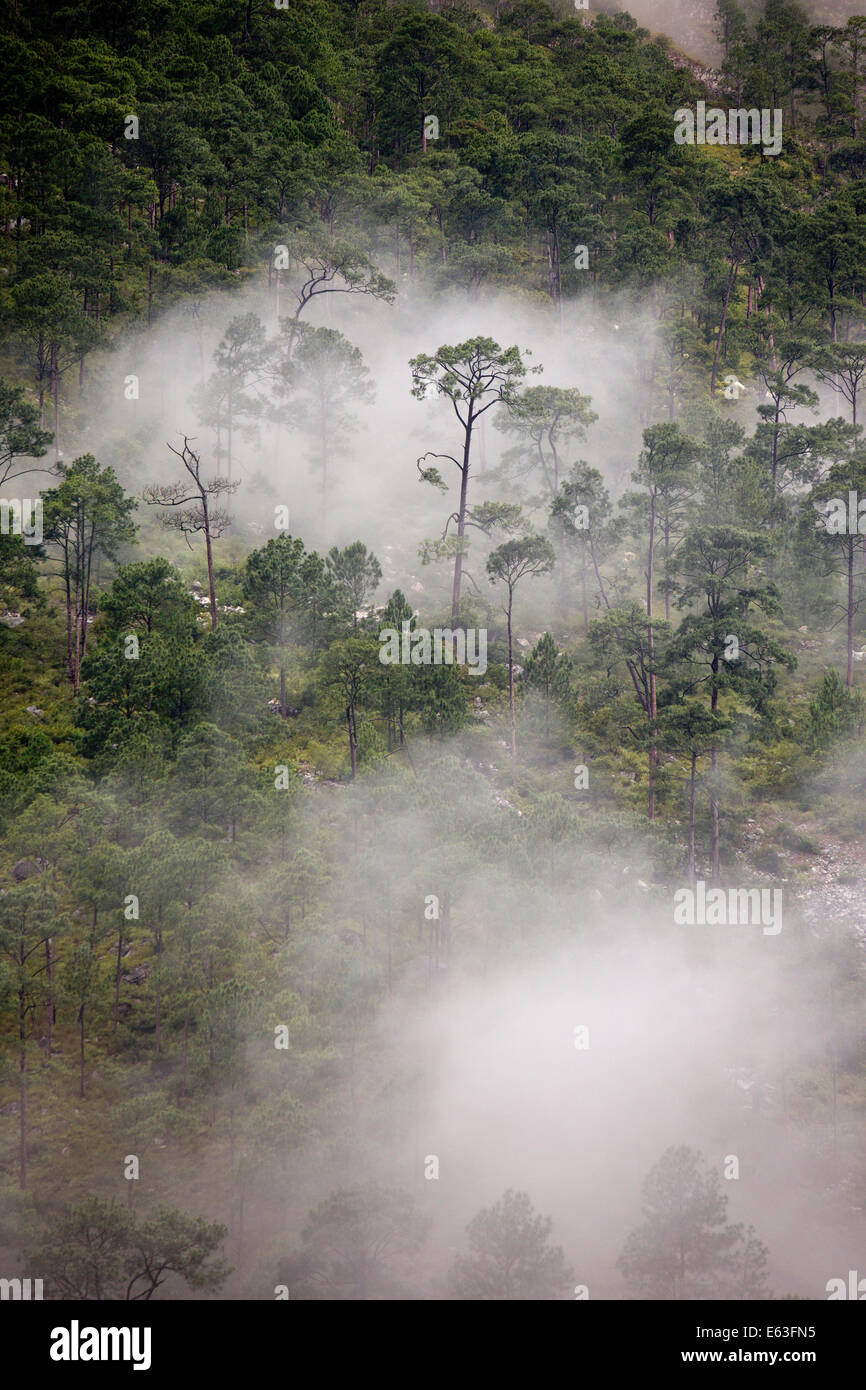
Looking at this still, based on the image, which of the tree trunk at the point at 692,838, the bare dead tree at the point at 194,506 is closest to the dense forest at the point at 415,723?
the tree trunk at the point at 692,838

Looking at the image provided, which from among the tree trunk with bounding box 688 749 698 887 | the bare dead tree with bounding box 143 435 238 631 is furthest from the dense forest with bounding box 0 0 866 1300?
the bare dead tree with bounding box 143 435 238 631

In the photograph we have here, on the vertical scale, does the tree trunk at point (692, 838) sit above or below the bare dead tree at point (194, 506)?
below

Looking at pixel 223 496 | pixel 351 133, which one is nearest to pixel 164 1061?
pixel 223 496

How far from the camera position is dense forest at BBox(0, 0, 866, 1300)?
32969 millimetres

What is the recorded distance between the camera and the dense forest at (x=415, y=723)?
108 ft

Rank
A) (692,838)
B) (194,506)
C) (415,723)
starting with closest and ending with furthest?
(692,838)
(415,723)
(194,506)

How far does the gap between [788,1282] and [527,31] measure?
154 meters

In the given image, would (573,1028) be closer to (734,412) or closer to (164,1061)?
(164,1061)

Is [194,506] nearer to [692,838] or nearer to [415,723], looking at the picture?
[415,723]

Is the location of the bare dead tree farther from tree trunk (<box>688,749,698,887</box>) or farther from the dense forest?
tree trunk (<box>688,749,698,887</box>)

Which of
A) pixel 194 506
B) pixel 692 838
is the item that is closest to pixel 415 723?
pixel 692 838

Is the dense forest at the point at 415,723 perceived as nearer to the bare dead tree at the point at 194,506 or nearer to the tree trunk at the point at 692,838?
the tree trunk at the point at 692,838

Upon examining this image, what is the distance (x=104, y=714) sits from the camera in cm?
4491

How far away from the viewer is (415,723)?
5044cm
